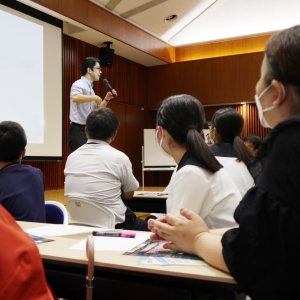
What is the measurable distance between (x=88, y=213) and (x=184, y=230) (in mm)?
1231

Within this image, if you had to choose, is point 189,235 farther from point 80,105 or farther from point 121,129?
point 121,129

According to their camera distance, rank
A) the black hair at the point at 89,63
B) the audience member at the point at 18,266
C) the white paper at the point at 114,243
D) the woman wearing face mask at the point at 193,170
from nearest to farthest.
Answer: the audience member at the point at 18,266
the white paper at the point at 114,243
the woman wearing face mask at the point at 193,170
the black hair at the point at 89,63

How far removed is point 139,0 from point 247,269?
6070 mm

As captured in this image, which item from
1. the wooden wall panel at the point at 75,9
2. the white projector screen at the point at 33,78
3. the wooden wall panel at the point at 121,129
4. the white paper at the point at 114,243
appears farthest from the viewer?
the wooden wall panel at the point at 121,129

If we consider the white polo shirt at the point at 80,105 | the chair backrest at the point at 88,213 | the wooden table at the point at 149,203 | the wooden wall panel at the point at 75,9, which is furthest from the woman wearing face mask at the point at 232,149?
the wooden wall panel at the point at 75,9

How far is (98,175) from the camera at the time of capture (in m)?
2.20

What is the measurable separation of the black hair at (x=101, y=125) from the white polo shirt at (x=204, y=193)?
1182 millimetres

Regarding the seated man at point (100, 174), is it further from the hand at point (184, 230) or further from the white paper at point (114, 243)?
the hand at point (184, 230)

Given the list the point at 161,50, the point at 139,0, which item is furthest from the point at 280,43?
the point at 161,50

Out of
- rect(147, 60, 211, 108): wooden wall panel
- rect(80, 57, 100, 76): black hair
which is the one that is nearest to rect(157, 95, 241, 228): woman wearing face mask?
rect(80, 57, 100, 76): black hair

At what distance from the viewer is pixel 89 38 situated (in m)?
6.45

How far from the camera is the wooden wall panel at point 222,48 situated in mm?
7383

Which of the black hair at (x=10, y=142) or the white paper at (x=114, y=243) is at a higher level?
the black hair at (x=10, y=142)

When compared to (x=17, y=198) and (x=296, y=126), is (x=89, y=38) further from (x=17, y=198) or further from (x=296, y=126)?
(x=296, y=126)
